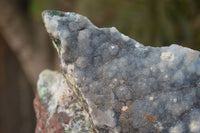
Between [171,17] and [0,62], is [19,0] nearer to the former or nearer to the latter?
[0,62]

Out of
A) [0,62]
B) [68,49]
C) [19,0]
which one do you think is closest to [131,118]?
[68,49]

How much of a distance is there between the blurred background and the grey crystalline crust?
695 mm

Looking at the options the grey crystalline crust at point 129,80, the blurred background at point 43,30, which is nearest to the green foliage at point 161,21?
the blurred background at point 43,30

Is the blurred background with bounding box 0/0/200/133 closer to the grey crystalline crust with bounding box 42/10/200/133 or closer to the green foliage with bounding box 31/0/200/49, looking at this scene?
the green foliage with bounding box 31/0/200/49

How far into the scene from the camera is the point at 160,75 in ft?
1.82

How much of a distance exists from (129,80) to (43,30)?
1.69 metres

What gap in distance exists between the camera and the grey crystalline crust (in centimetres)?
54

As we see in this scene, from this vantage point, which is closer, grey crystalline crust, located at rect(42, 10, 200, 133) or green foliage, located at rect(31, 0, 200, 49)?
grey crystalline crust, located at rect(42, 10, 200, 133)

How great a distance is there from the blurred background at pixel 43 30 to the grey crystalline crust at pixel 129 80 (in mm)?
695

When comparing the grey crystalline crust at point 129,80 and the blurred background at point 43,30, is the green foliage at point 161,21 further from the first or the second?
the grey crystalline crust at point 129,80

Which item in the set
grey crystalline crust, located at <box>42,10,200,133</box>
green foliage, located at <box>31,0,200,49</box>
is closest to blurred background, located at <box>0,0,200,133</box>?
green foliage, located at <box>31,0,200,49</box>

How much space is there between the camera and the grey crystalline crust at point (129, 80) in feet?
1.77

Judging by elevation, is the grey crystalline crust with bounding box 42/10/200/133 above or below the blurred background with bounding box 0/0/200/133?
below

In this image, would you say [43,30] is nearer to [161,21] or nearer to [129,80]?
[161,21]
